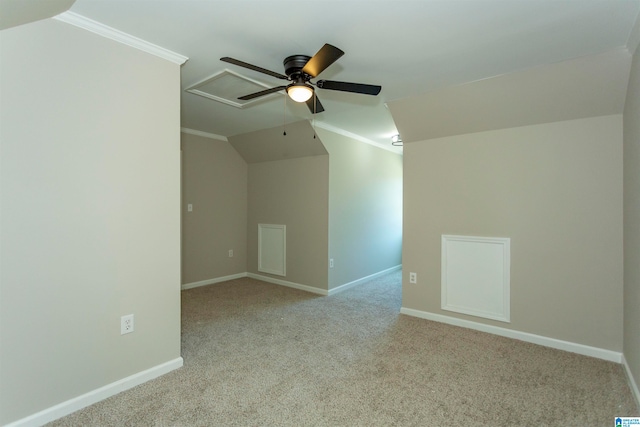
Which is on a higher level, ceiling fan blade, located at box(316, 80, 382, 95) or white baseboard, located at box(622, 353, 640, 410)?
ceiling fan blade, located at box(316, 80, 382, 95)

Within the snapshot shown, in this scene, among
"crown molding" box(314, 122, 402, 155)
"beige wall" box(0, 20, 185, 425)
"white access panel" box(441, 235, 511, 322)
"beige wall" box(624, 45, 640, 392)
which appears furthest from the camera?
"crown molding" box(314, 122, 402, 155)

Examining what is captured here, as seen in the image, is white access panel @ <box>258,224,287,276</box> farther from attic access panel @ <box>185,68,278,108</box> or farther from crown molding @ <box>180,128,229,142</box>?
attic access panel @ <box>185,68,278,108</box>

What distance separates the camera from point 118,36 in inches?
76.2

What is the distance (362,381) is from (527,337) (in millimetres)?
1690

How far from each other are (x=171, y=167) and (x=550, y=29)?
2573 mm

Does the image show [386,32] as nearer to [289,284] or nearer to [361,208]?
[361,208]

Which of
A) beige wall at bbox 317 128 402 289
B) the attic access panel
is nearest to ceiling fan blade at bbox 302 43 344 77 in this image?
the attic access panel

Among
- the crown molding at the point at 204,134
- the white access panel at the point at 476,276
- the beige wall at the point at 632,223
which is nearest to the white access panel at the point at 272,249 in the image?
the crown molding at the point at 204,134

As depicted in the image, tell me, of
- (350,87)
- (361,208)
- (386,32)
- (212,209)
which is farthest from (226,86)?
(361,208)

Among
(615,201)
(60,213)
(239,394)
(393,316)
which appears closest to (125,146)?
(60,213)

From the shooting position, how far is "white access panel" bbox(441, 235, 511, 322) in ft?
9.59

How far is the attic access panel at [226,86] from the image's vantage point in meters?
2.59

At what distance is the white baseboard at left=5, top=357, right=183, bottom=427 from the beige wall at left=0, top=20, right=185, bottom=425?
3cm

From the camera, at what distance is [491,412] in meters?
1.79
